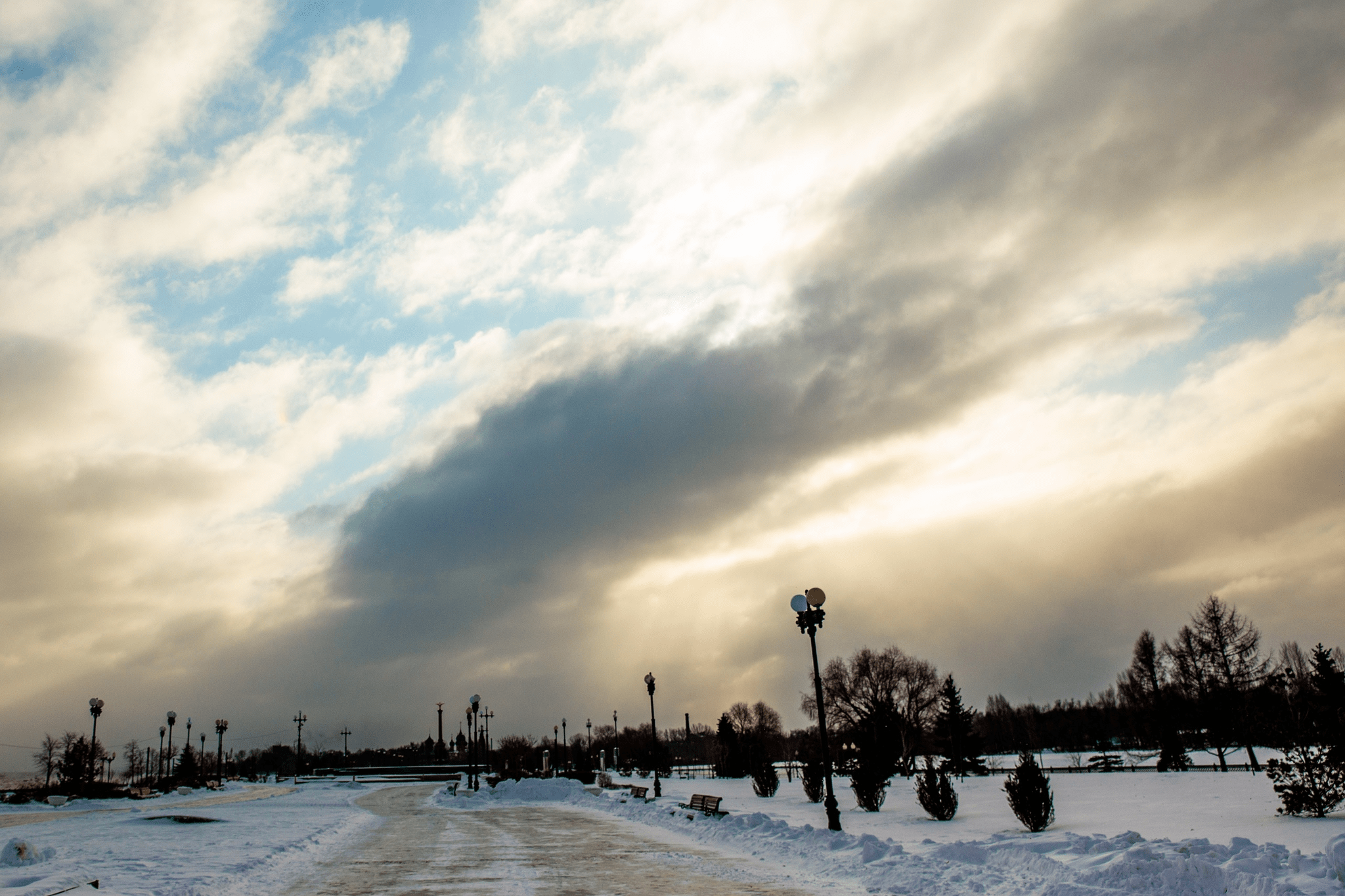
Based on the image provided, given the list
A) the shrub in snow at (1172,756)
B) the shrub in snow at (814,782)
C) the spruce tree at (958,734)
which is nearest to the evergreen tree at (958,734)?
the spruce tree at (958,734)

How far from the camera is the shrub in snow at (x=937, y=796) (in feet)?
83.3

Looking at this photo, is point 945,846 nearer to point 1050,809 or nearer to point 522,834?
point 1050,809

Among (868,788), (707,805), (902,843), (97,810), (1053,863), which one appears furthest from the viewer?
(97,810)

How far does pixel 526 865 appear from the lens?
16688 millimetres

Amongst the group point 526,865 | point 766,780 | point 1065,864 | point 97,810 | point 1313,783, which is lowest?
point 766,780

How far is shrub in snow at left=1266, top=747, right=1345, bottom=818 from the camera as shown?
19656 millimetres

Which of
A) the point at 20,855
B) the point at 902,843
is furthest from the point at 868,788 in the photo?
the point at 20,855

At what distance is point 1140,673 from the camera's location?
2904 inches

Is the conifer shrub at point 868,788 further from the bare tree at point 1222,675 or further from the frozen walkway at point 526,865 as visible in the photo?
the bare tree at point 1222,675

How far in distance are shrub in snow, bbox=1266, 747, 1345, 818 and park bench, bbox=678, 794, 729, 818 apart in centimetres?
1520

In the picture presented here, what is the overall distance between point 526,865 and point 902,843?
810 cm

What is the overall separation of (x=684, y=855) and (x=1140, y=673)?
235 feet

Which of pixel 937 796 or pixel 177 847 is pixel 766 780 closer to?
pixel 937 796

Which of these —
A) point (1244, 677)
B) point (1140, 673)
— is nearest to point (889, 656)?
point (1140, 673)
